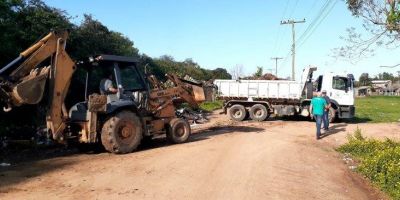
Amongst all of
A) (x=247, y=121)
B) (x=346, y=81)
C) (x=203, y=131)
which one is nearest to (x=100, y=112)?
(x=203, y=131)

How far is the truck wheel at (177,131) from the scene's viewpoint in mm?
14945

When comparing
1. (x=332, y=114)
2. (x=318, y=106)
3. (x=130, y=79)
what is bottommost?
(x=332, y=114)

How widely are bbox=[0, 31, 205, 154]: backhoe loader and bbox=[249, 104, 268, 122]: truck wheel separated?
35.6ft

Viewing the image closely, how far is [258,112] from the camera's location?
25984 millimetres

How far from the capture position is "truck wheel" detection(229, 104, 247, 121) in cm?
2598

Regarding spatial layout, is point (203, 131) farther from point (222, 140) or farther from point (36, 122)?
point (36, 122)

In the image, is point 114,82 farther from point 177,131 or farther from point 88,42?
point 88,42

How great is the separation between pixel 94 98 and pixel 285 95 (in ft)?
48.0

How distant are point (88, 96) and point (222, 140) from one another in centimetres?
507

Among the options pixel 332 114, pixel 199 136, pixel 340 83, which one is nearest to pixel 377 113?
pixel 340 83

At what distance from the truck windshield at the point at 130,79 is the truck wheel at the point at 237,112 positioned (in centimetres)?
1254

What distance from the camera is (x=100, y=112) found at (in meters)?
12.6

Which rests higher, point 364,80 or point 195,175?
point 364,80

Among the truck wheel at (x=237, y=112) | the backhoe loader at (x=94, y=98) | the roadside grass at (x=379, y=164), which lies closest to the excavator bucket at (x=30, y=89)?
the backhoe loader at (x=94, y=98)
